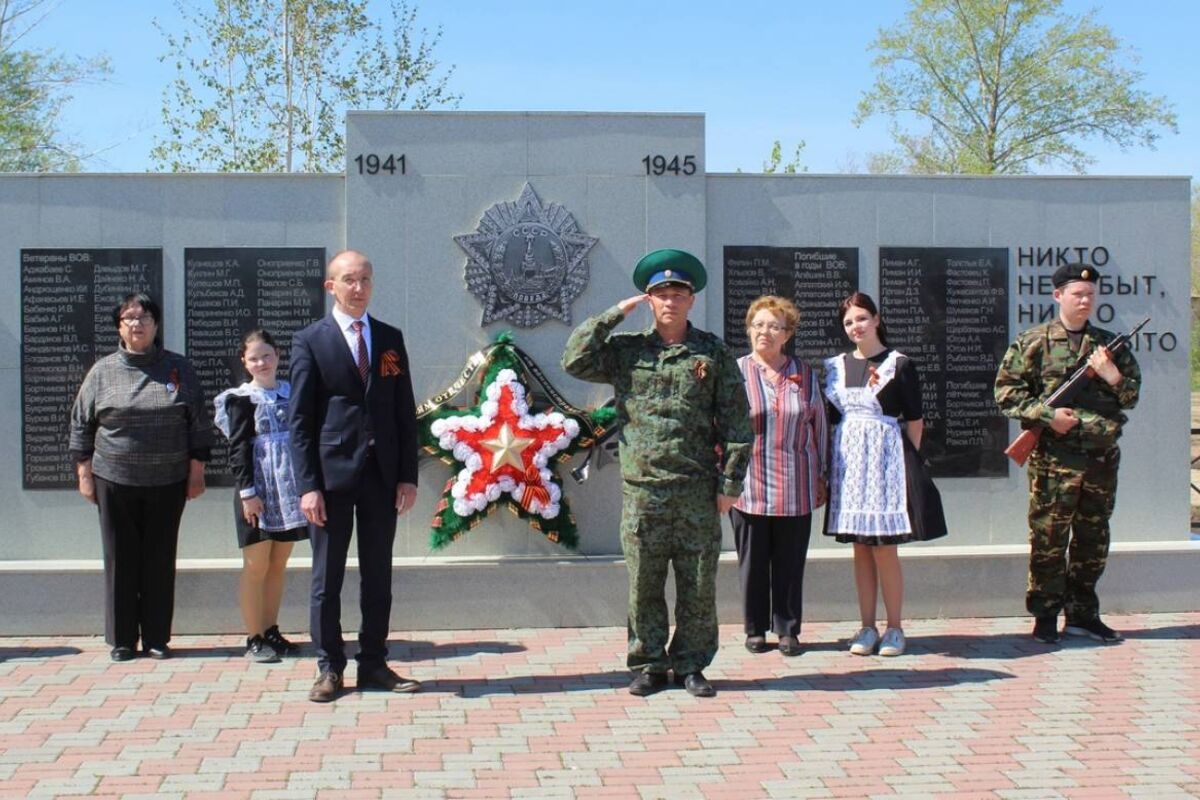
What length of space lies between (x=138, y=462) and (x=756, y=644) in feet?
10.5

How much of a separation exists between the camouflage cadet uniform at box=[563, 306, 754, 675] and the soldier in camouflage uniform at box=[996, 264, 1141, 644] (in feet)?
6.20

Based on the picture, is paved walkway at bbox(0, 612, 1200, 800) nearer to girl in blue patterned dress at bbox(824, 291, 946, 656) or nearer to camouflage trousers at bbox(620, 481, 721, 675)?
camouflage trousers at bbox(620, 481, 721, 675)

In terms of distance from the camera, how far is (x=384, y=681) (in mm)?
5852

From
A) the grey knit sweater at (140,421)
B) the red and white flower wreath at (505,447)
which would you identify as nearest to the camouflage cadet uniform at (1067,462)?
the red and white flower wreath at (505,447)

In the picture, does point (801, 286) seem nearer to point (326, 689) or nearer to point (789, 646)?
point (789, 646)

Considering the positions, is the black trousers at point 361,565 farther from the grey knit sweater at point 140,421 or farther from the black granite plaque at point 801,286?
the black granite plaque at point 801,286

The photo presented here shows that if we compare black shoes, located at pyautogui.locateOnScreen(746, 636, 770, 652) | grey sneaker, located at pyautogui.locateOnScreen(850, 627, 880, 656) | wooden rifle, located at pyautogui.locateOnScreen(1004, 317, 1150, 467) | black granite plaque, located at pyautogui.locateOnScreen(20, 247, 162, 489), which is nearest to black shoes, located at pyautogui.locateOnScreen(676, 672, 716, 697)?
black shoes, located at pyautogui.locateOnScreen(746, 636, 770, 652)

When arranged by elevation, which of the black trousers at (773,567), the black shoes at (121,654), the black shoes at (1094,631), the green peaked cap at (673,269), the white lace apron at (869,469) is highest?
the green peaked cap at (673,269)

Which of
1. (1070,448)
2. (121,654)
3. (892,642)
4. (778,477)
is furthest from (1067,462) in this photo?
(121,654)

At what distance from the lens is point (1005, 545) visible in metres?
8.00

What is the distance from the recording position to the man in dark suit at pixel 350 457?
18.7 ft

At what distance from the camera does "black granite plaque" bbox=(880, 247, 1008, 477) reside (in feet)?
26.1

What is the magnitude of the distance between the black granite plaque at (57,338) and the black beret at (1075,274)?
5103 mm

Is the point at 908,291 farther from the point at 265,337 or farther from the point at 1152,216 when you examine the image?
the point at 265,337
